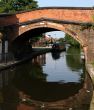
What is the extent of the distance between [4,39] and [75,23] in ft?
23.7

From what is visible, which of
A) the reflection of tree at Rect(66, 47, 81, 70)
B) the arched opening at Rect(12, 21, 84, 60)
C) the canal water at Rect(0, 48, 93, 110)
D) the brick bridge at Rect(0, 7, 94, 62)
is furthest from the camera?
the reflection of tree at Rect(66, 47, 81, 70)

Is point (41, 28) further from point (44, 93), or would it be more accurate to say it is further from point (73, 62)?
point (44, 93)

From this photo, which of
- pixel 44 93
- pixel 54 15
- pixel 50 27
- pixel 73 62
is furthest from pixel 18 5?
pixel 44 93

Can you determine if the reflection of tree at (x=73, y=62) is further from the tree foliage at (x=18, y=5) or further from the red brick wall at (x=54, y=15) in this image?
the tree foliage at (x=18, y=5)

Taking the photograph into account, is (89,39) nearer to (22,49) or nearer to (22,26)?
(22,26)

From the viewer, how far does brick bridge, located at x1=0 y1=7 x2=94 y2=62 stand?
33.2 meters

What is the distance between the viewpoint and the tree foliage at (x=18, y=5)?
55188 mm

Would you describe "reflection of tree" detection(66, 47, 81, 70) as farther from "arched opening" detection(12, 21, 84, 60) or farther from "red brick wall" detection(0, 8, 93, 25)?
"red brick wall" detection(0, 8, 93, 25)

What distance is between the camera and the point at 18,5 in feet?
186

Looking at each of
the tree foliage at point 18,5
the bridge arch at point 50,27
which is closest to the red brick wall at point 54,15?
the bridge arch at point 50,27

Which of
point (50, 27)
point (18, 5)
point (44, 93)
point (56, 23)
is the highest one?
point (18, 5)

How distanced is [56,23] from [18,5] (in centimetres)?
2216

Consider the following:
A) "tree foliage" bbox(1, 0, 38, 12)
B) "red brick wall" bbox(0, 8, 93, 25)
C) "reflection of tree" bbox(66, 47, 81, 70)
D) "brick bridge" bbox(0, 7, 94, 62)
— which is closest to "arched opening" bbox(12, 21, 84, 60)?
"brick bridge" bbox(0, 7, 94, 62)

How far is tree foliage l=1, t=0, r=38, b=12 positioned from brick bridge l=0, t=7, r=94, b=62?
1668 centimetres
